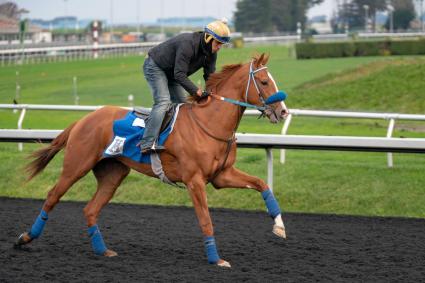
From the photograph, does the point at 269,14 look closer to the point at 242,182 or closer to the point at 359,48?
the point at 359,48

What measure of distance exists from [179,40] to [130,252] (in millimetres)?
1816

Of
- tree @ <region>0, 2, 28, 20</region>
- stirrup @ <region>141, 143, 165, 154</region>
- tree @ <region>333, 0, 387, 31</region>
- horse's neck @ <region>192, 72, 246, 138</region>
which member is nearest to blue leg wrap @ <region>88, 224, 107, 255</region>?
stirrup @ <region>141, 143, 165, 154</region>

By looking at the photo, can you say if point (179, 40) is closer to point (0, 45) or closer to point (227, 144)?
point (227, 144)

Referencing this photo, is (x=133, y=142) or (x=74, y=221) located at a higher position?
(x=133, y=142)

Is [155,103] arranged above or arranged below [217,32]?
below

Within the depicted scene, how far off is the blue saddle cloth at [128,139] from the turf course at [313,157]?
295 cm

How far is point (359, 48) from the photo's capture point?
151ft

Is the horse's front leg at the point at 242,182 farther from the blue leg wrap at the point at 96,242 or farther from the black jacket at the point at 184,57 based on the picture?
the blue leg wrap at the point at 96,242

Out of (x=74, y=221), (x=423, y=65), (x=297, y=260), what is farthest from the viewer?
(x=423, y=65)

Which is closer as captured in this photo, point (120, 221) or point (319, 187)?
point (120, 221)

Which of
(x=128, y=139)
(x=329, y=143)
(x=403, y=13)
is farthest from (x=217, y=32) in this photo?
(x=403, y=13)

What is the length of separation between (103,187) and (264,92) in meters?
1.71

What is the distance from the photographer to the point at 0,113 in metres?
19.3

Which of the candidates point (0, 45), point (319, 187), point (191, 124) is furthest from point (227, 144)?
point (0, 45)
